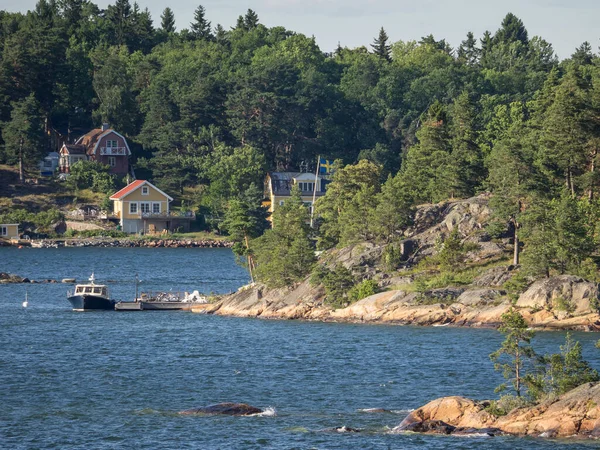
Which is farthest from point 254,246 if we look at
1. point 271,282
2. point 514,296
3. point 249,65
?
point 249,65

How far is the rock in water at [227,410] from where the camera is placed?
48.5 meters

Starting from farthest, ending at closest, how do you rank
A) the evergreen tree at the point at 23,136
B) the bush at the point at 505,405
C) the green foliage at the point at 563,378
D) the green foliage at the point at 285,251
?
the evergreen tree at the point at 23,136 → the green foliage at the point at 285,251 → the green foliage at the point at 563,378 → the bush at the point at 505,405

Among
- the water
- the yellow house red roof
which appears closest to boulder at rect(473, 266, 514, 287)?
the water

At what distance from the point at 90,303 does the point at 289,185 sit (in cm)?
7249

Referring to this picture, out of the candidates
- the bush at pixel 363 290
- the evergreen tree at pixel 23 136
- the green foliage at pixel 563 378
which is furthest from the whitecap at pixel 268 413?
the evergreen tree at pixel 23 136

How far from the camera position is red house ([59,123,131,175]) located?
164 metres

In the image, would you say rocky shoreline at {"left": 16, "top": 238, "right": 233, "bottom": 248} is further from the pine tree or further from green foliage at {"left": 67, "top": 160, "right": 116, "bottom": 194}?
the pine tree

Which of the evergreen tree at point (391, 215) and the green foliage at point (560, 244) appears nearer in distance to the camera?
the green foliage at point (560, 244)

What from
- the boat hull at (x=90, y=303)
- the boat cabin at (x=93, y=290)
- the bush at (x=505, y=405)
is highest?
the boat cabin at (x=93, y=290)

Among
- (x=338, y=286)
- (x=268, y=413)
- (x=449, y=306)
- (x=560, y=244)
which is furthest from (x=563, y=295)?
(x=268, y=413)

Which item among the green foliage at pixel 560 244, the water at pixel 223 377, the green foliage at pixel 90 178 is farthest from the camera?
the green foliage at pixel 90 178

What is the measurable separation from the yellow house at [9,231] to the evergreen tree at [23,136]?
10249mm

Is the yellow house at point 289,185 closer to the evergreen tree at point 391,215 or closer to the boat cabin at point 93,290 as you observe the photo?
the boat cabin at point 93,290

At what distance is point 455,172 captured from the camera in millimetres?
91625
